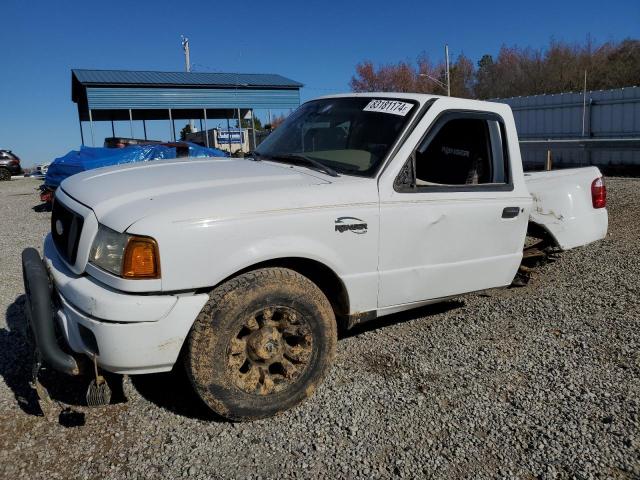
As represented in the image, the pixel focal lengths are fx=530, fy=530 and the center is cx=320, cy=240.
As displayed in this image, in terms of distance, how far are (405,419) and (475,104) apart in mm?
2312

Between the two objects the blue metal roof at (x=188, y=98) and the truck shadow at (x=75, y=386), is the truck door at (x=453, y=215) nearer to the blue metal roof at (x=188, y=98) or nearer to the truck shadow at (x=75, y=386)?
the truck shadow at (x=75, y=386)

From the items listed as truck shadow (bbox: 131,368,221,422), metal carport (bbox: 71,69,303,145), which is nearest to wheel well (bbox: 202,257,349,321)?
truck shadow (bbox: 131,368,221,422)

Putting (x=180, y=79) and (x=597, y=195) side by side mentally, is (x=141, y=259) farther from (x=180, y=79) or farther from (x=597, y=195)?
(x=180, y=79)

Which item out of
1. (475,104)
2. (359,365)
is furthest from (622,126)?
(359,365)

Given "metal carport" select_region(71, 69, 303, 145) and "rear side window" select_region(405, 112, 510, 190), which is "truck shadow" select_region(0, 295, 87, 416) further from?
"metal carport" select_region(71, 69, 303, 145)

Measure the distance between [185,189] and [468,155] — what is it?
2323mm

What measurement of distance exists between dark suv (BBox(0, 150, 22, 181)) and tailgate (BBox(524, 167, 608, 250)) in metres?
29.2

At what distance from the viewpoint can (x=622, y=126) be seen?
17.1 meters

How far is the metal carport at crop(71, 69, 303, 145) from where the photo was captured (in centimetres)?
2584

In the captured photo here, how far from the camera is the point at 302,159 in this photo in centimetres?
369

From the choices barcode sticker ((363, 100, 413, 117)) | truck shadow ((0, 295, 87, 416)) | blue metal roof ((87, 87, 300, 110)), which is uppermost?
blue metal roof ((87, 87, 300, 110))

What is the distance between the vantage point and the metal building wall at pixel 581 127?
14.9 metres

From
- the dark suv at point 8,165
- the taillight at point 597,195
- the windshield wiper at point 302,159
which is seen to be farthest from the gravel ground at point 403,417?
the dark suv at point 8,165

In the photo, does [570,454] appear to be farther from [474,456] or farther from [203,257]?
[203,257]
